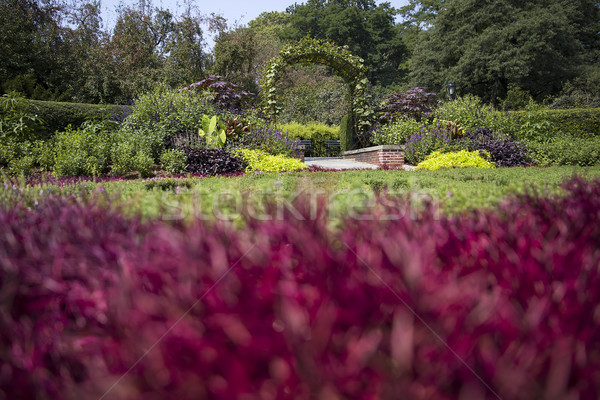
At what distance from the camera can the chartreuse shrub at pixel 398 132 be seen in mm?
14414

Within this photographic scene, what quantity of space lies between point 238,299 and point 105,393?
11.5 inches

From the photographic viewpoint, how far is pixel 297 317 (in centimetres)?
70

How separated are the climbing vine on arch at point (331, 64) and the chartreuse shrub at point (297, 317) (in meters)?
14.6

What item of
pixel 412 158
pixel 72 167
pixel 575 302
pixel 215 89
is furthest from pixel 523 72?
pixel 575 302

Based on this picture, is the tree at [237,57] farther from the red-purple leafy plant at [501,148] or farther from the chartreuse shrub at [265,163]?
the red-purple leafy plant at [501,148]

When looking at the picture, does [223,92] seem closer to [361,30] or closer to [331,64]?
[331,64]

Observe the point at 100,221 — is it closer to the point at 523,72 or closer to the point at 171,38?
the point at 171,38

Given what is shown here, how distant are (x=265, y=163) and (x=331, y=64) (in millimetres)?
8484

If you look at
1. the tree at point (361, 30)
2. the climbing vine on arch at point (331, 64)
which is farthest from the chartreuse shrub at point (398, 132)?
the tree at point (361, 30)

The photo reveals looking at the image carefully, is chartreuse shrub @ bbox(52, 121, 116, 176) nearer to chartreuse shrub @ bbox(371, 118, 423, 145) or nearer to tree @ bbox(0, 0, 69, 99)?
chartreuse shrub @ bbox(371, 118, 423, 145)

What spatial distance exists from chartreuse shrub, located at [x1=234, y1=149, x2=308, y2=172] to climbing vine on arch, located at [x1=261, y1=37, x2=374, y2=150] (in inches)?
190

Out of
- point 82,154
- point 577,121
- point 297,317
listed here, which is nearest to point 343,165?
point 82,154

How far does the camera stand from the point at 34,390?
805mm

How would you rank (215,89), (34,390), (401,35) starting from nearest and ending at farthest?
(34,390), (215,89), (401,35)
